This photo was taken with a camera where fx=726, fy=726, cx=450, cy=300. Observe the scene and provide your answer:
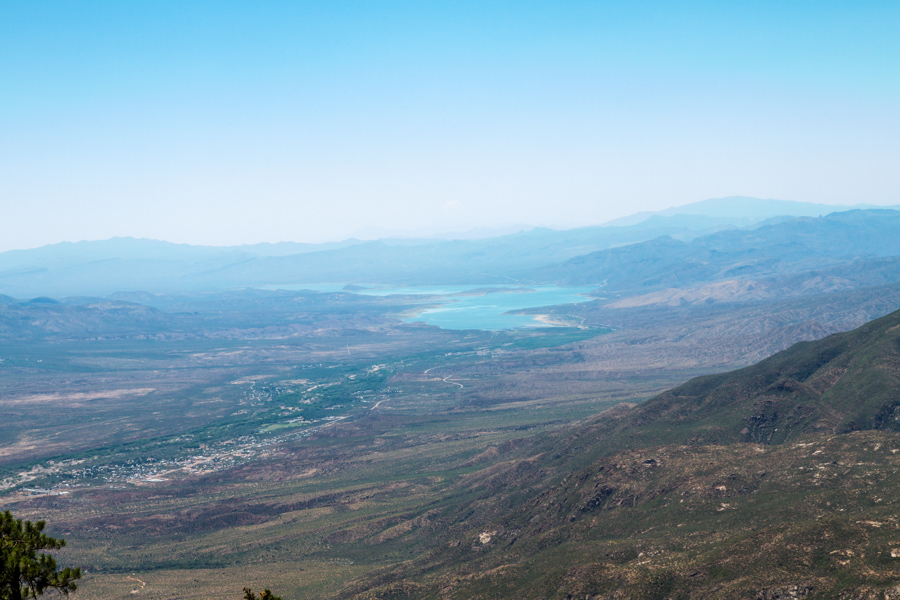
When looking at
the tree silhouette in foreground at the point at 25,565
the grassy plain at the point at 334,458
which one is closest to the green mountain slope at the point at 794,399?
the grassy plain at the point at 334,458

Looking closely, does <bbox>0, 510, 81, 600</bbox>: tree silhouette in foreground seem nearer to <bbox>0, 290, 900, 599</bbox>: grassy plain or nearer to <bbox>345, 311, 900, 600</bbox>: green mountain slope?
<bbox>345, 311, 900, 600</bbox>: green mountain slope

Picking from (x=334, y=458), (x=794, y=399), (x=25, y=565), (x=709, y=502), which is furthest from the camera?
(x=334, y=458)

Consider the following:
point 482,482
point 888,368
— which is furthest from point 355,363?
point 888,368

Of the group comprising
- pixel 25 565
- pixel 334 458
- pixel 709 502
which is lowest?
pixel 334 458

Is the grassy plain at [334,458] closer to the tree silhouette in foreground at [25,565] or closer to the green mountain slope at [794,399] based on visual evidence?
the green mountain slope at [794,399]

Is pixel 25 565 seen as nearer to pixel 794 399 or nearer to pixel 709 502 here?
pixel 709 502

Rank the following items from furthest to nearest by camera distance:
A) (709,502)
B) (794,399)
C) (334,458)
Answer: (334,458)
(794,399)
(709,502)

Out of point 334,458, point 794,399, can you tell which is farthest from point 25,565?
point 334,458

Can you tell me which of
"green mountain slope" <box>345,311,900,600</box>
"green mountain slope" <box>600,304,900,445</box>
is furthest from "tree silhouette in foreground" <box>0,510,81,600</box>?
"green mountain slope" <box>600,304,900,445</box>

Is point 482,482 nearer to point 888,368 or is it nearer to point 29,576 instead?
point 888,368
